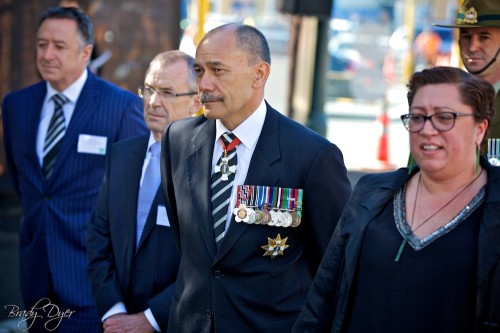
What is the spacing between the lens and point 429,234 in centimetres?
314

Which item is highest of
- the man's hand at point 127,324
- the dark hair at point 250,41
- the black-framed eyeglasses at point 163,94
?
the dark hair at point 250,41

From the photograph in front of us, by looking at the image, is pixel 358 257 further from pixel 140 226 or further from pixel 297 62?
pixel 297 62

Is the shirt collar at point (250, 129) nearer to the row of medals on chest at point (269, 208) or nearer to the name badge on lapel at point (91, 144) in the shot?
the row of medals on chest at point (269, 208)

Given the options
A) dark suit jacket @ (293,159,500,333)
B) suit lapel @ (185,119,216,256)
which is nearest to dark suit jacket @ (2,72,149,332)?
suit lapel @ (185,119,216,256)

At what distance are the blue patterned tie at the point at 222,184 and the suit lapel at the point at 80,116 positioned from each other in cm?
168

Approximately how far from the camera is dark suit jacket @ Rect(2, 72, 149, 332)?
5.50 metres

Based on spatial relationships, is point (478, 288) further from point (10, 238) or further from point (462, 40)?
point (10, 238)

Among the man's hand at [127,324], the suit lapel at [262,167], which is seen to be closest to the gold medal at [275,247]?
the suit lapel at [262,167]

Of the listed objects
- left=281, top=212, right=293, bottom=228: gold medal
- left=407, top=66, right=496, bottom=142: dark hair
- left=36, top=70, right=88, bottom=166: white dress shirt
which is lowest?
left=281, top=212, right=293, bottom=228: gold medal

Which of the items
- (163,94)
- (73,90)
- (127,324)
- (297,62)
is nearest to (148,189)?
(163,94)

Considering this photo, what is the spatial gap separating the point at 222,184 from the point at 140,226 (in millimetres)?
783

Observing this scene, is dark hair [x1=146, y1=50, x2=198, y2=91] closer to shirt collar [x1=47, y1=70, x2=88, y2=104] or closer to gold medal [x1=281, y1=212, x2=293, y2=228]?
shirt collar [x1=47, y1=70, x2=88, y2=104]

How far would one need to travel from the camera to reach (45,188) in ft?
18.1

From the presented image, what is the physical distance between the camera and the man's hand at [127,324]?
4.44 meters
